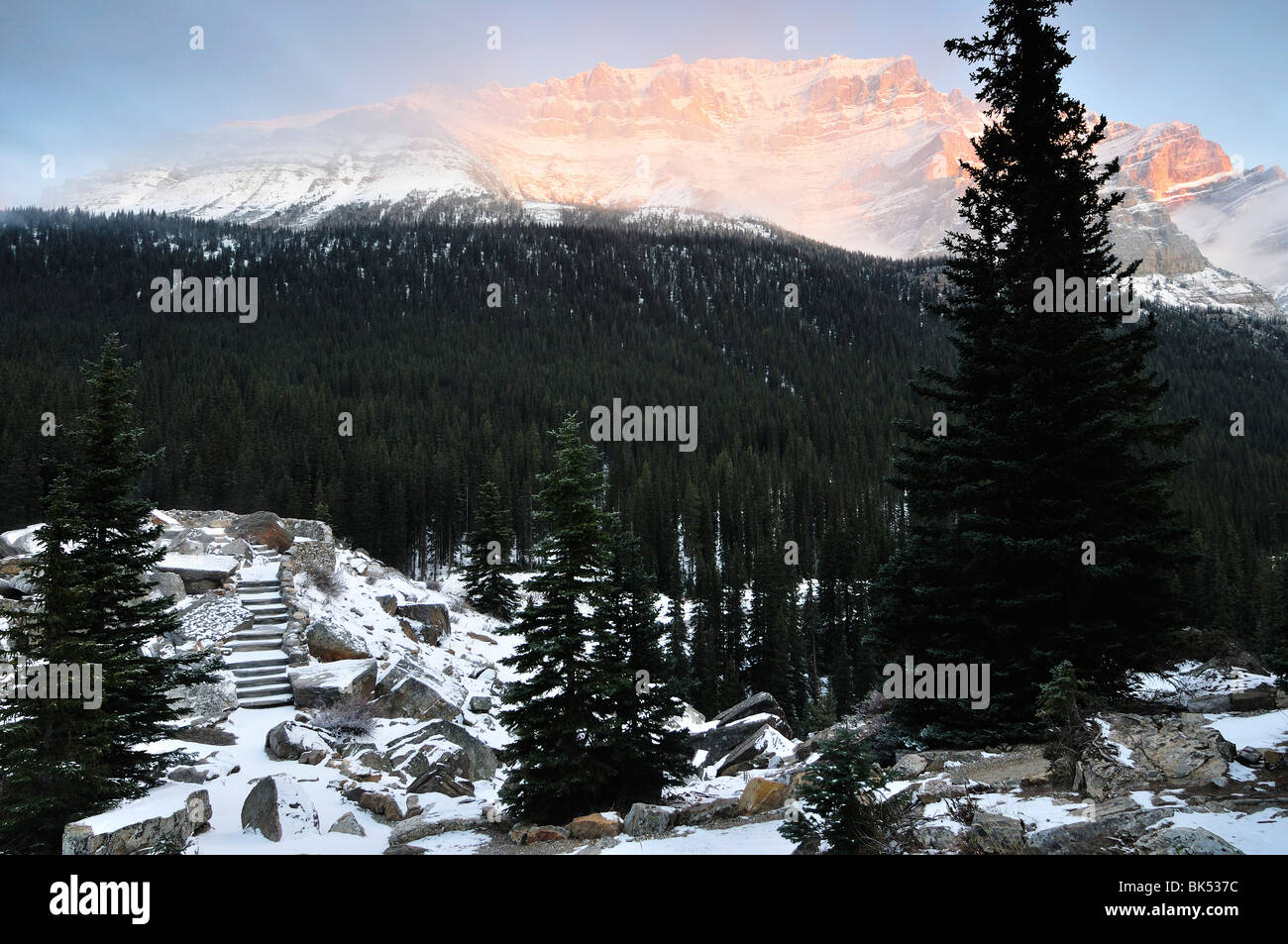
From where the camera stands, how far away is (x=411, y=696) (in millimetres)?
24516

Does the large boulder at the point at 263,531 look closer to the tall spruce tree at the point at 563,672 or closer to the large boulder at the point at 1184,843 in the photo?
the tall spruce tree at the point at 563,672

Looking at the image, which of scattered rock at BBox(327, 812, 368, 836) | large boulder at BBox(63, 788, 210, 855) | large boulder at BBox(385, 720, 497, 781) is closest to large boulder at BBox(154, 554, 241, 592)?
large boulder at BBox(385, 720, 497, 781)

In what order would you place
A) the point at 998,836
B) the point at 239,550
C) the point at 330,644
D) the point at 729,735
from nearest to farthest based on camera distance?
the point at 998,836 < the point at 729,735 < the point at 330,644 < the point at 239,550

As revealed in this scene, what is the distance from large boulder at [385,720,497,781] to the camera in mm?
20422

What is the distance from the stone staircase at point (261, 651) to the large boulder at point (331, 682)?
58 centimetres

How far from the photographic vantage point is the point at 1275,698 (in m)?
11.9

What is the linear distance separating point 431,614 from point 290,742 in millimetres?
13899

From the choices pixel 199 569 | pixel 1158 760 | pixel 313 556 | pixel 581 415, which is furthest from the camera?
pixel 581 415

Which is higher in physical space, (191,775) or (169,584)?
(169,584)

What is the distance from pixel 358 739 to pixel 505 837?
1103 cm

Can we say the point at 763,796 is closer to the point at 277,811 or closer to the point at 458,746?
the point at 277,811

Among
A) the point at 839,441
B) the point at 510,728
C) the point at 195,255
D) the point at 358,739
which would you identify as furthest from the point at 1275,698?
the point at 195,255

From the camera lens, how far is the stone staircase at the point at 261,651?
23422 millimetres

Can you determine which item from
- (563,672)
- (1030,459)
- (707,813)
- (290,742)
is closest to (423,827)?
(563,672)
